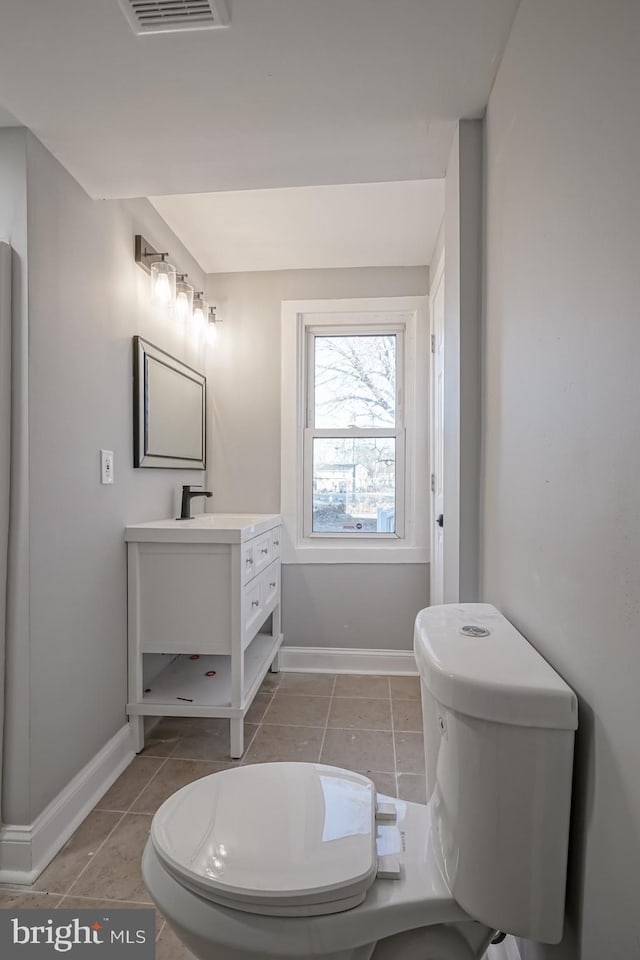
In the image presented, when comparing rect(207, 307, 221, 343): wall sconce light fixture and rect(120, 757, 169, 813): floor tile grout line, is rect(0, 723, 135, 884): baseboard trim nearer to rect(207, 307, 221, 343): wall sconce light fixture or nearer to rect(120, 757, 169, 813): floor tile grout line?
rect(120, 757, 169, 813): floor tile grout line

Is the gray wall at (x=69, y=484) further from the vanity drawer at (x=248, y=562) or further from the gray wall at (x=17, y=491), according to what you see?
the vanity drawer at (x=248, y=562)

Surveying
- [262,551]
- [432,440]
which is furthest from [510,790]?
[432,440]

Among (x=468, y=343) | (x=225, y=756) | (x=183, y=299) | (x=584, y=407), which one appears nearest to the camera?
(x=584, y=407)

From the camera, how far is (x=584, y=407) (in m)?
0.68

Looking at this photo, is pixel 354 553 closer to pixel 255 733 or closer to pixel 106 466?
pixel 255 733

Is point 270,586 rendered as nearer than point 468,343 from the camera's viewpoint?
No

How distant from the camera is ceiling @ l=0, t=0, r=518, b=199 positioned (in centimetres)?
101

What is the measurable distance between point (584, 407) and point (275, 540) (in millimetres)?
2035

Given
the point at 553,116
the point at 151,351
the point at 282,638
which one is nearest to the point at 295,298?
the point at 151,351

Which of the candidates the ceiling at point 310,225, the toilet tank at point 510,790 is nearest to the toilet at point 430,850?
the toilet tank at point 510,790

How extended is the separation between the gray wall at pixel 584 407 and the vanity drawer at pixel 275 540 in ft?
5.27

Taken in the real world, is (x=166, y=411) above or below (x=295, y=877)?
above

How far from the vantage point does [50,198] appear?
142 centimetres

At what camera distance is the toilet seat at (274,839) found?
71 centimetres
